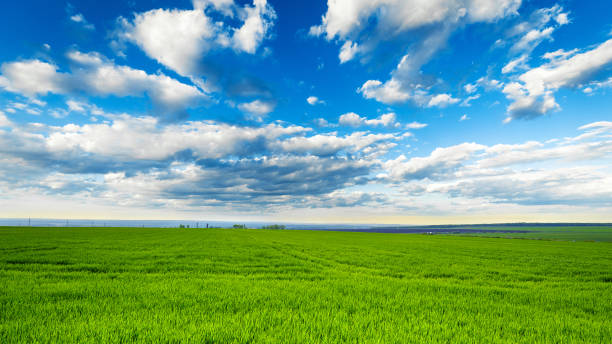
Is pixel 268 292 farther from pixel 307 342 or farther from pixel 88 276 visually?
pixel 88 276

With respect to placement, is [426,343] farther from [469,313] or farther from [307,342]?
[469,313]

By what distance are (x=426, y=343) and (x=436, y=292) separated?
221 inches

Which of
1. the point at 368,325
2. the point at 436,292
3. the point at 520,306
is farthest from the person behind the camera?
the point at 436,292

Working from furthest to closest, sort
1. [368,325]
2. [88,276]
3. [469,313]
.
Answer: [88,276] → [469,313] → [368,325]

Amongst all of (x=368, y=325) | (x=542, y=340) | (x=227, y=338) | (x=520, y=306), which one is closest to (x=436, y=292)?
(x=520, y=306)

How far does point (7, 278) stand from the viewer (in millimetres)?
10320

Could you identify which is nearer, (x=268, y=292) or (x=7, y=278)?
(x=268, y=292)

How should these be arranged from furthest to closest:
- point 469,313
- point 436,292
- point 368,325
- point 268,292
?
point 436,292 < point 268,292 < point 469,313 < point 368,325

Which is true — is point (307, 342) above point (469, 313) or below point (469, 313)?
above

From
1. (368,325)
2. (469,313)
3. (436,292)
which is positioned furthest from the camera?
(436,292)

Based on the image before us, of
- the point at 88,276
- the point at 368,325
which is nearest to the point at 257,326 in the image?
the point at 368,325

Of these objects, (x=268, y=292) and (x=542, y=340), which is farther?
(x=268, y=292)

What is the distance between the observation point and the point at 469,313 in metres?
7.46

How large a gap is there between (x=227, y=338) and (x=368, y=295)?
17.7 ft
